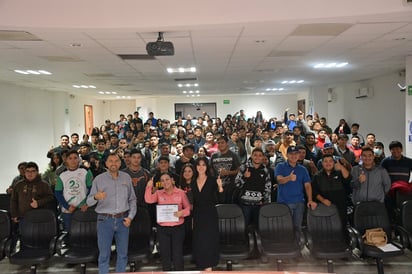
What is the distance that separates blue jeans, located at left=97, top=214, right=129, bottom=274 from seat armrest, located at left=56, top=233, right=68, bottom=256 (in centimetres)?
56

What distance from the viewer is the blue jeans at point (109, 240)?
11.9 ft

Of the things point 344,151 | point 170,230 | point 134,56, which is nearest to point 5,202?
point 170,230

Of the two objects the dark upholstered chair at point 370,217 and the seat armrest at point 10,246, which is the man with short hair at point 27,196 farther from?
the dark upholstered chair at point 370,217

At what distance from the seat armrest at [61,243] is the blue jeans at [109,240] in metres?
0.56

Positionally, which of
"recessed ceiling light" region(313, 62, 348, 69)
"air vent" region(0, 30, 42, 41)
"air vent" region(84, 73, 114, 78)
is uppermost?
"air vent" region(84, 73, 114, 78)

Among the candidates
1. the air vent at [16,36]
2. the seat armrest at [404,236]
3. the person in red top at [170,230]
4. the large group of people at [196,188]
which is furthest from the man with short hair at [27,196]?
the seat armrest at [404,236]

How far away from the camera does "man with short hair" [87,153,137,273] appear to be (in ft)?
11.9

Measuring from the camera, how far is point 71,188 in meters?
4.30

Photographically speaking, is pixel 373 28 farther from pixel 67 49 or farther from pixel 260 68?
pixel 67 49

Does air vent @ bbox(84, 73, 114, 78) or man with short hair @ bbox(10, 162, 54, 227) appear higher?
air vent @ bbox(84, 73, 114, 78)

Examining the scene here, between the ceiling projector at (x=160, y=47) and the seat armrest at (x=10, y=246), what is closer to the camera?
the seat armrest at (x=10, y=246)

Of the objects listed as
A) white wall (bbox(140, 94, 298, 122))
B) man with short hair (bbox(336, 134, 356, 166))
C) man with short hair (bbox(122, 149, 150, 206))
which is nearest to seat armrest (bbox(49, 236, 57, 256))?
man with short hair (bbox(122, 149, 150, 206))

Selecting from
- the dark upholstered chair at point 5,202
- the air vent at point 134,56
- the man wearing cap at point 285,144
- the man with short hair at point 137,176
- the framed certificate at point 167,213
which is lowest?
the dark upholstered chair at point 5,202

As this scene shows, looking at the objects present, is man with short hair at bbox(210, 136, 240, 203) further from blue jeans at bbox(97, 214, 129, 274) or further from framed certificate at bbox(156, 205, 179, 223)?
blue jeans at bbox(97, 214, 129, 274)
